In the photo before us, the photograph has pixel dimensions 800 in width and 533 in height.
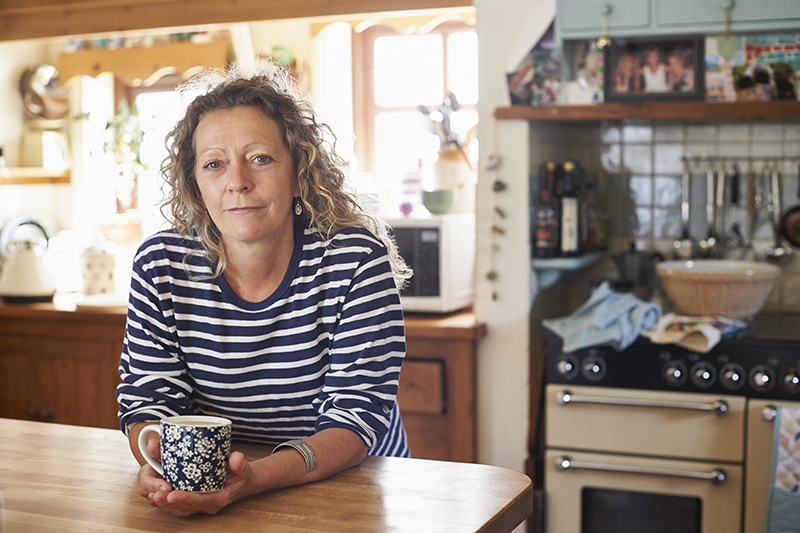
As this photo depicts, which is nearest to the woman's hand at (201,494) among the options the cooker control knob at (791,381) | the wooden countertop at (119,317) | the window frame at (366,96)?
the wooden countertop at (119,317)

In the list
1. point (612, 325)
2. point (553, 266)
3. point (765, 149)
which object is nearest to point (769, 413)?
point (612, 325)

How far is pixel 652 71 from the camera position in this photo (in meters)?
2.27

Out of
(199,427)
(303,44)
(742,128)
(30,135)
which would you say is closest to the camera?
(199,427)

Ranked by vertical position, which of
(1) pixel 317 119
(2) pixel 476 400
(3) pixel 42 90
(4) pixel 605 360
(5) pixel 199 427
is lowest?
(2) pixel 476 400

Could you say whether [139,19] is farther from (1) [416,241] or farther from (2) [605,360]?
(2) [605,360]

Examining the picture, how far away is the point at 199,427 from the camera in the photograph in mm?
893

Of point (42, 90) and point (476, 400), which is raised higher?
point (42, 90)

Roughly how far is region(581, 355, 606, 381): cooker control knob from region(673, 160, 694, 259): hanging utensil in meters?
0.71

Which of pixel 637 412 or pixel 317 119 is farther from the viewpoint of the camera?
pixel 637 412

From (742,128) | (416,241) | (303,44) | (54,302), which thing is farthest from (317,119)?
(303,44)

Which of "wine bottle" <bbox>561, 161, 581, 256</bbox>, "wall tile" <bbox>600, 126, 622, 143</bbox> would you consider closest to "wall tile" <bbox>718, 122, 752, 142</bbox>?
"wall tile" <bbox>600, 126, 622, 143</bbox>

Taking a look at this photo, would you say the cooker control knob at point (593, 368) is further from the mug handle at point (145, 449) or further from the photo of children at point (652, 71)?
the mug handle at point (145, 449)

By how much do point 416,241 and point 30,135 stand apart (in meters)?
2.88

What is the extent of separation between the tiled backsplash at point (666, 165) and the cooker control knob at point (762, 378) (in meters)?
0.63
